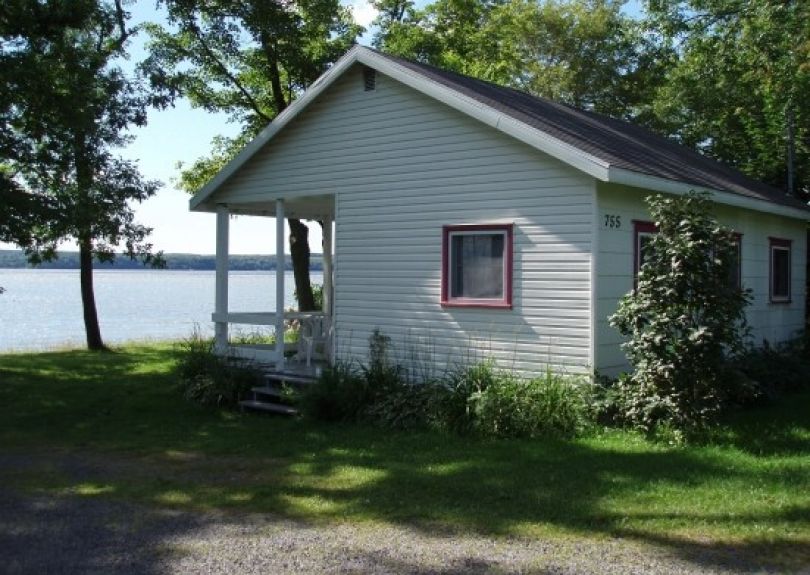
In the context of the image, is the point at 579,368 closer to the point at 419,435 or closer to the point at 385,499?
the point at 419,435

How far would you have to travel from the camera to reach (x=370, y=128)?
40.1ft

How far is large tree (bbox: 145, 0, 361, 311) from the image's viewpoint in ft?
72.5

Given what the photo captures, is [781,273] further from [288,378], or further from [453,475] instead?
[453,475]

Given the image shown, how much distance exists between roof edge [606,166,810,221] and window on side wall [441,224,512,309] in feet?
5.52

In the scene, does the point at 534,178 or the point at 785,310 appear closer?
the point at 534,178

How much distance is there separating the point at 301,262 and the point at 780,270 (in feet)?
44.5

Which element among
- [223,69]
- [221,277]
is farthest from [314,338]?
[223,69]

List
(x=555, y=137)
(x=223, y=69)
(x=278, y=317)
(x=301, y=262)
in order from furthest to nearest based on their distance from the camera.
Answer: (x=223, y=69) → (x=301, y=262) → (x=278, y=317) → (x=555, y=137)

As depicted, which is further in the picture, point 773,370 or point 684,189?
point 773,370

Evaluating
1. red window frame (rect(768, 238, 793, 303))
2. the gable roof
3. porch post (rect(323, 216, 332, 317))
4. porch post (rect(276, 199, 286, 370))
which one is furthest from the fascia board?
red window frame (rect(768, 238, 793, 303))

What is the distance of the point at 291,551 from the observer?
5656 millimetres

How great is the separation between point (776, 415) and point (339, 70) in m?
7.69

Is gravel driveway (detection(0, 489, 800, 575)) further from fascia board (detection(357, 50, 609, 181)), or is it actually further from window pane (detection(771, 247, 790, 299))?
window pane (detection(771, 247, 790, 299))

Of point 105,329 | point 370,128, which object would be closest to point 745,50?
point 370,128
